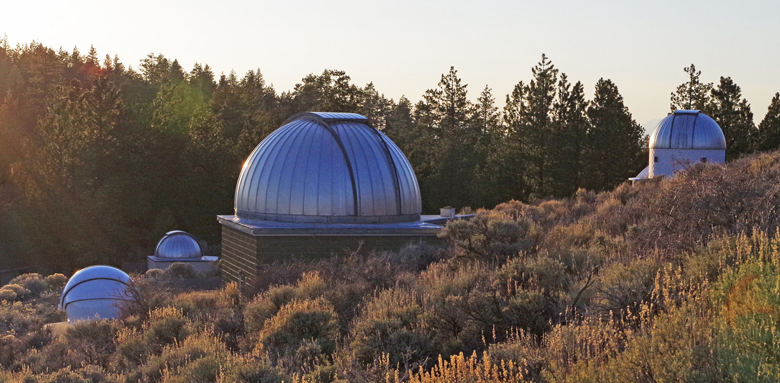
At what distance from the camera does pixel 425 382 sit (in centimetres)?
664

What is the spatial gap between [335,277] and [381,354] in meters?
6.00

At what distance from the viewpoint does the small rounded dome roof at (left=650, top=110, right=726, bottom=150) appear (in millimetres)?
36438

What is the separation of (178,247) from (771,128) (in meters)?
39.4

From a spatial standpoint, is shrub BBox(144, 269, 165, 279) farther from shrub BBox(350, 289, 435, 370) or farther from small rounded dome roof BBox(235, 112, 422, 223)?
shrub BBox(350, 289, 435, 370)

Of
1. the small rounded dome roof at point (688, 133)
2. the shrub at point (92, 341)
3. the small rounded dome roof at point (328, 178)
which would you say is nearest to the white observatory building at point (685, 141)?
the small rounded dome roof at point (688, 133)

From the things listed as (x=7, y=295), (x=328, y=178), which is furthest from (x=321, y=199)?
(x=7, y=295)

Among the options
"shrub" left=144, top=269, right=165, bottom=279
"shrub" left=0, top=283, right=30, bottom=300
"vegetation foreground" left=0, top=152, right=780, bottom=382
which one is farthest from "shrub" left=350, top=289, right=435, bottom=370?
"shrub" left=0, top=283, right=30, bottom=300

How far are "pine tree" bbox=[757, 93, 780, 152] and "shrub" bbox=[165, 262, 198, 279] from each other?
1498 inches

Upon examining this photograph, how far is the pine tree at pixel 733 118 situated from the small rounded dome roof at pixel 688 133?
13.9 metres

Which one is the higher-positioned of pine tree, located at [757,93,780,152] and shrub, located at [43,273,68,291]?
pine tree, located at [757,93,780,152]

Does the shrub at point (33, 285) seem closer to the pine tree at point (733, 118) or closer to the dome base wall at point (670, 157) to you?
the dome base wall at point (670, 157)

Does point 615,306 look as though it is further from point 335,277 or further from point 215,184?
point 215,184

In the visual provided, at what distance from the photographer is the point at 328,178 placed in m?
20.3

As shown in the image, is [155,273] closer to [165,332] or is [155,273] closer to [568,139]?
[165,332]
